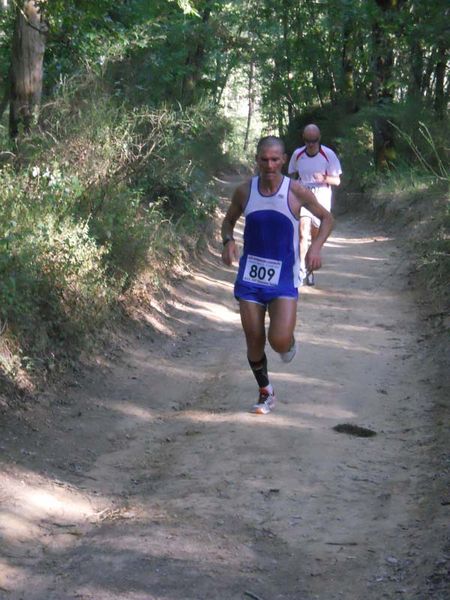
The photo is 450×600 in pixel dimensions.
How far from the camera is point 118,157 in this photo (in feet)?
37.4

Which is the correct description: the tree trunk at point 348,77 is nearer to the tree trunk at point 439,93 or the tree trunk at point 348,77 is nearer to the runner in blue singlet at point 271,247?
the tree trunk at point 439,93

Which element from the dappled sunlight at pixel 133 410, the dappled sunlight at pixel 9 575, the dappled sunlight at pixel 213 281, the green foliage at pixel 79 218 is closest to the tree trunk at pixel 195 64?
the dappled sunlight at pixel 213 281

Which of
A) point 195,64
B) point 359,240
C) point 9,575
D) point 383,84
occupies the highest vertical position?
point 195,64

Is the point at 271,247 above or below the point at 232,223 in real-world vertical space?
below

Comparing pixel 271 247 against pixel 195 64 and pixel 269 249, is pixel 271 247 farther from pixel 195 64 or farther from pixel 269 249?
pixel 195 64

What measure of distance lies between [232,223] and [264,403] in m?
1.56

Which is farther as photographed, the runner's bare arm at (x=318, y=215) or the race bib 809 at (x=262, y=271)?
the race bib 809 at (x=262, y=271)

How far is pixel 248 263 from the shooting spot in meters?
7.56

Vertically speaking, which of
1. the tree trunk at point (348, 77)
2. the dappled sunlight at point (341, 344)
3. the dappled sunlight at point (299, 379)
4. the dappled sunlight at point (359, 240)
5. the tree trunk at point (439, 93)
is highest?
the tree trunk at point (348, 77)

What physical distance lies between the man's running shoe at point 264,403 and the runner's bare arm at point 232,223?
1159 mm

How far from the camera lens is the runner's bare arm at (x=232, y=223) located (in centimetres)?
744

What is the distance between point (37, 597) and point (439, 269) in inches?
350

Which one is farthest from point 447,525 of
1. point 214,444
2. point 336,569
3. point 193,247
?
point 193,247

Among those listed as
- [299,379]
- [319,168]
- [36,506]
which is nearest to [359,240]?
[319,168]
